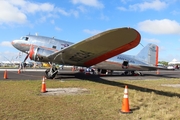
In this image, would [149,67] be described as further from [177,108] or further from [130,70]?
[177,108]

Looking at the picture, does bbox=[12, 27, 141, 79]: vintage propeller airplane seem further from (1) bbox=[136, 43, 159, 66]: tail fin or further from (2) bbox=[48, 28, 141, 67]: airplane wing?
(1) bbox=[136, 43, 159, 66]: tail fin

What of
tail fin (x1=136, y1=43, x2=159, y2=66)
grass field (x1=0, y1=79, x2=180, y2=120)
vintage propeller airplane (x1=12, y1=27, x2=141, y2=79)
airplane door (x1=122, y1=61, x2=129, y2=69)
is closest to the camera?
grass field (x1=0, y1=79, x2=180, y2=120)

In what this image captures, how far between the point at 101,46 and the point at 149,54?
1351 centimetres

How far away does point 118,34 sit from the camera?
8.96m

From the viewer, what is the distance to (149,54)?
2325cm

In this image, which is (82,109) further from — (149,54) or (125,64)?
(149,54)

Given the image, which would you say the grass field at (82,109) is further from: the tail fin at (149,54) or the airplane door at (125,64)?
the tail fin at (149,54)

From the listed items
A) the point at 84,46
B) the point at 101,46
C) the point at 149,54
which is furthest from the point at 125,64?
the point at 84,46

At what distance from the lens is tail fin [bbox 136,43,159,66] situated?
2306 cm

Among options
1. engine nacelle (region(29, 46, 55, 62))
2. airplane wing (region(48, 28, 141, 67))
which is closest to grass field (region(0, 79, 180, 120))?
airplane wing (region(48, 28, 141, 67))

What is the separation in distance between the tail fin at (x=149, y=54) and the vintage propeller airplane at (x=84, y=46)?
5.93 meters

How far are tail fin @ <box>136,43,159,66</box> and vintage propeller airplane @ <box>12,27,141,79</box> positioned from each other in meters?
5.93

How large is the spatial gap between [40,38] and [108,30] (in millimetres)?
10917

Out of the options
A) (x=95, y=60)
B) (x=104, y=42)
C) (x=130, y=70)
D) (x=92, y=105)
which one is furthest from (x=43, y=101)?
(x=130, y=70)
